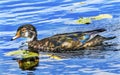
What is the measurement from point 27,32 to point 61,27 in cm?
175

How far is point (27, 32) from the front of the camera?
1989 cm

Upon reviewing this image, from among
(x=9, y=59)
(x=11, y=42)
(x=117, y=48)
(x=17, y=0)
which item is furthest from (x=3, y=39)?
(x=17, y=0)

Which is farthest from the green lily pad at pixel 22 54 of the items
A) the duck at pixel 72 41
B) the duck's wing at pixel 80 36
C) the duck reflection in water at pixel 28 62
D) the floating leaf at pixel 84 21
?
the floating leaf at pixel 84 21

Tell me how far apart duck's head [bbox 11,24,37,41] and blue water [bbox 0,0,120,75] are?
0.35 m

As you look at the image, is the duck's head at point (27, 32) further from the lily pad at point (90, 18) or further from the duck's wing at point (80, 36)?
the lily pad at point (90, 18)

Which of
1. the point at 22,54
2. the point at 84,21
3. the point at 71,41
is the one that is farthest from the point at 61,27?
the point at 22,54

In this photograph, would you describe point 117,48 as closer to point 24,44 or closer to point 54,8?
point 24,44

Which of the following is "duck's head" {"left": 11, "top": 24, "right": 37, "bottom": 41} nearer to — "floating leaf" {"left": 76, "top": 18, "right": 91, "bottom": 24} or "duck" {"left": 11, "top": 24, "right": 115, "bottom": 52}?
"duck" {"left": 11, "top": 24, "right": 115, "bottom": 52}

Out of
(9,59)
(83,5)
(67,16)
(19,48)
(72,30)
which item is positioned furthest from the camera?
(83,5)

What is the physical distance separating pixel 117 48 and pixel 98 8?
6107mm

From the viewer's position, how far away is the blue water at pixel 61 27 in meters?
16.1

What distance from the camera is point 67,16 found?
905 inches

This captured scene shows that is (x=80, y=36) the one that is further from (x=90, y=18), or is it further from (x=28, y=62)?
(x=90, y=18)

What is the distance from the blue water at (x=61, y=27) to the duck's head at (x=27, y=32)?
35 centimetres
